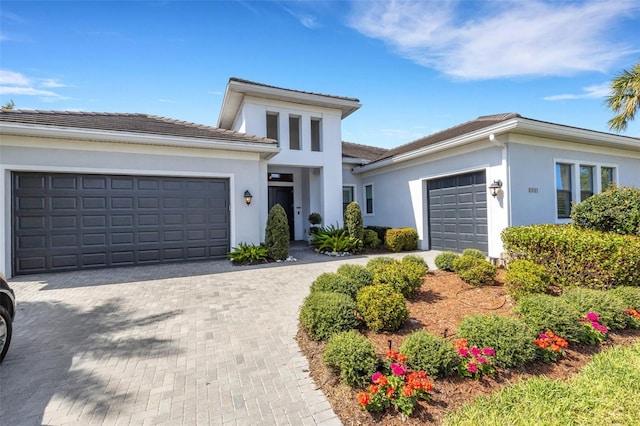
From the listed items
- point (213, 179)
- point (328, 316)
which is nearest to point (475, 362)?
point (328, 316)

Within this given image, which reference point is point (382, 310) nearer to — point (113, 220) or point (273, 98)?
point (113, 220)

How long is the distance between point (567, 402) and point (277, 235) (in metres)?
7.37

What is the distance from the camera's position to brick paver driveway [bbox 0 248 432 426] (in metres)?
2.32

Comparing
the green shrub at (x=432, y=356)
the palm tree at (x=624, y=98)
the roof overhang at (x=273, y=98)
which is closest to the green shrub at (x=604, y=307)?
the green shrub at (x=432, y=356)

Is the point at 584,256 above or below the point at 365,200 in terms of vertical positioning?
below

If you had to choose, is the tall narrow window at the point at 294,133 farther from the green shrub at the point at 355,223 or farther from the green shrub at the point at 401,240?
the green shrub at the point at 401,240

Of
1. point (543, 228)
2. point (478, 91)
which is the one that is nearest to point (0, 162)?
point (543, 228)

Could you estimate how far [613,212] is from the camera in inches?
229

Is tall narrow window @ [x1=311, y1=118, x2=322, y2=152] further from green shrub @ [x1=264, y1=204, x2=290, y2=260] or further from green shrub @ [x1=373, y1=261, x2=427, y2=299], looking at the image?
green shrub @ [x1=373, y1=261, x2=427, y2=299]

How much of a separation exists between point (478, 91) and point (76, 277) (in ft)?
46.0

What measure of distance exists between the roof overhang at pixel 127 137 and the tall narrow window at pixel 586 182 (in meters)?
10.3

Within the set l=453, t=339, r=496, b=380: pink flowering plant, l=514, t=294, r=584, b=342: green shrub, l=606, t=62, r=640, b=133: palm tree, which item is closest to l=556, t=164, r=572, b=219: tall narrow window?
l=606, t=62, r=640, b=133: palm tree

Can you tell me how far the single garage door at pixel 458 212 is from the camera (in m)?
8.65

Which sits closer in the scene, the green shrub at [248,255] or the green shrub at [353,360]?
the green shrub at [353,360]
